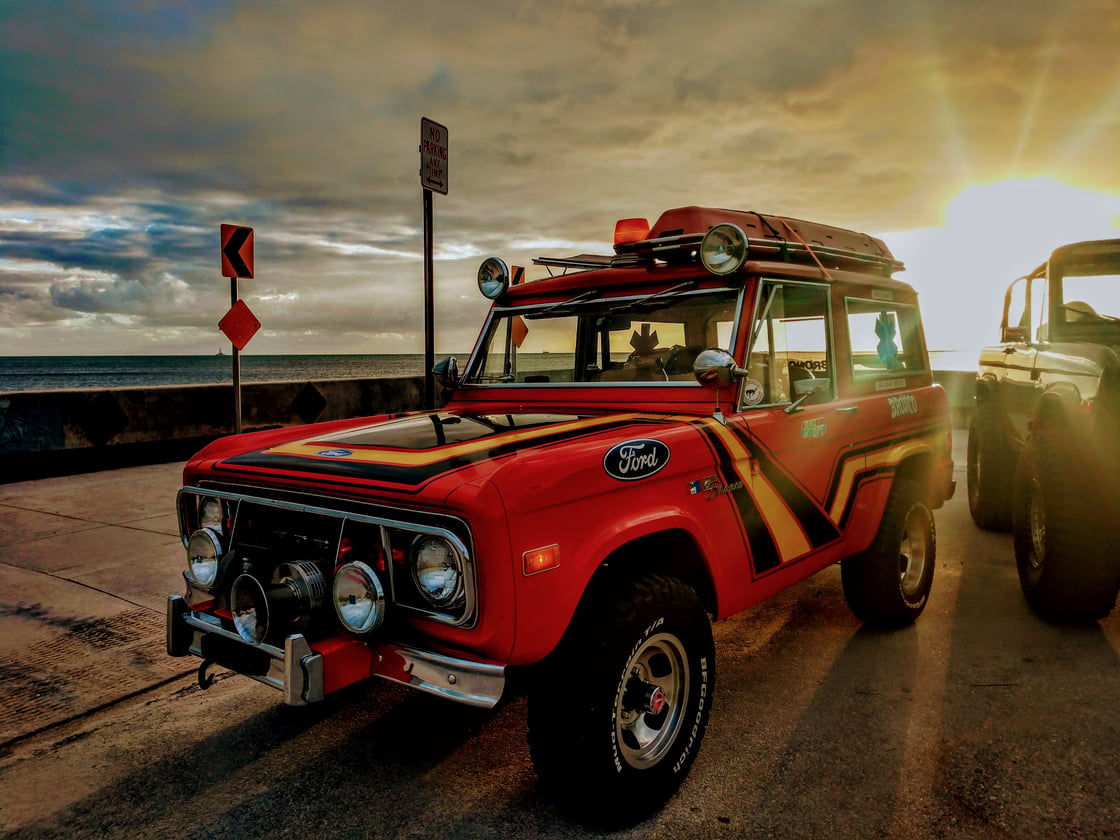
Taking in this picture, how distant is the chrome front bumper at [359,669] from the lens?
2.23 metres

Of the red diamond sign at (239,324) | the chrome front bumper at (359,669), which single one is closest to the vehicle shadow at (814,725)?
the chrome front bumper at (359,669)

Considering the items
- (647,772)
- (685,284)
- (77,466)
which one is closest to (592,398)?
(685,284)

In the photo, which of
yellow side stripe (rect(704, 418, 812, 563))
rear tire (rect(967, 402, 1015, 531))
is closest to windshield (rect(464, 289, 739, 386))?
yellow side stripe (rect(704, 418, 812, 563))

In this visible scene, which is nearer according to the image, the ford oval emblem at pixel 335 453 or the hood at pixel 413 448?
the hood at pixel 413 448

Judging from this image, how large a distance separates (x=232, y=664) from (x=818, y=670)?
2.61 m

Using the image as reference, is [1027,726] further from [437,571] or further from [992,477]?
[992,477]

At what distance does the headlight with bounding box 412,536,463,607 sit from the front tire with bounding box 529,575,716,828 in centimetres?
39

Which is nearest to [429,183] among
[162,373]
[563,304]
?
[563,304]

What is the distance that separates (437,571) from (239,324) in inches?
251

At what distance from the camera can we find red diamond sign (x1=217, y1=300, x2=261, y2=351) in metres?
7.74

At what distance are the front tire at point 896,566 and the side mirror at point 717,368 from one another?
152 centimetres

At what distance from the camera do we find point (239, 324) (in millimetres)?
7895

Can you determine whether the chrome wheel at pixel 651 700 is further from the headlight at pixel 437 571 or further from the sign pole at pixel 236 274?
the sign pole at pixel 236 274

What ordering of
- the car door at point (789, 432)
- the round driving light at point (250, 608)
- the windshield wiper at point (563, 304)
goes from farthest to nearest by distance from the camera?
the windshield wiper at point (563, 304) → the car door at point (789, 432) → the round driving light at point (250, 608)
